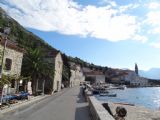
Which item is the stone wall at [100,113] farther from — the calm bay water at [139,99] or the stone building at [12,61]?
the calm bay water at [139,99]

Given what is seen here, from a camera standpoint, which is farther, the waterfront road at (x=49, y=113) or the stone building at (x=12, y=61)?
the stone building at (x=12, y=61)

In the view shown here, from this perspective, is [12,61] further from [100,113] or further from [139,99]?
[139,99]

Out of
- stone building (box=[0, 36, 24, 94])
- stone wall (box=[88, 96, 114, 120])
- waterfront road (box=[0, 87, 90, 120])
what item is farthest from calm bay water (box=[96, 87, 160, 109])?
stone wall (box=[88, 96, 114, 120])

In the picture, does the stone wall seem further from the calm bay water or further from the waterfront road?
the calm bay water

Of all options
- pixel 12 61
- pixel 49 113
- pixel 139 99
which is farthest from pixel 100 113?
pixel 139 99

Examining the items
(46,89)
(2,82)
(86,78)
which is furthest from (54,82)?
(86,78)

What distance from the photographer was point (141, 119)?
92.6 ft

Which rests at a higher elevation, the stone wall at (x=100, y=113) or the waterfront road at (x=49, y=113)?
the stone wall at (x=100, y=113)

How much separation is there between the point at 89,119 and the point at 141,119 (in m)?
12.5

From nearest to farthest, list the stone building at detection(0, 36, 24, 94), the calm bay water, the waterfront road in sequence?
1. the waterfront road
2. the stone building at detection(0, 36, 24, 94)
3. the calm bay water

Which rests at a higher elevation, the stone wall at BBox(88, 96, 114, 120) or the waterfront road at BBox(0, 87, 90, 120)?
the stone wall at BBox(88, 96, 114, 120)

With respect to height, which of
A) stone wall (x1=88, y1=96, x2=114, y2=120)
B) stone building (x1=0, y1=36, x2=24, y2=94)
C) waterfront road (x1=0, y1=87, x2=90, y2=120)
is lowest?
waterfront road (x1=0, y1=87, x2=90, y2=120)

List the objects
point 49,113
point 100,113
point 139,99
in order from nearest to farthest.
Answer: point 100,113 < point 49,113 < point 139,99

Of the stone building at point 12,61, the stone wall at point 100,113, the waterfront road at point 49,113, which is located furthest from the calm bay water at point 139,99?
the stone wall at point 100,113
